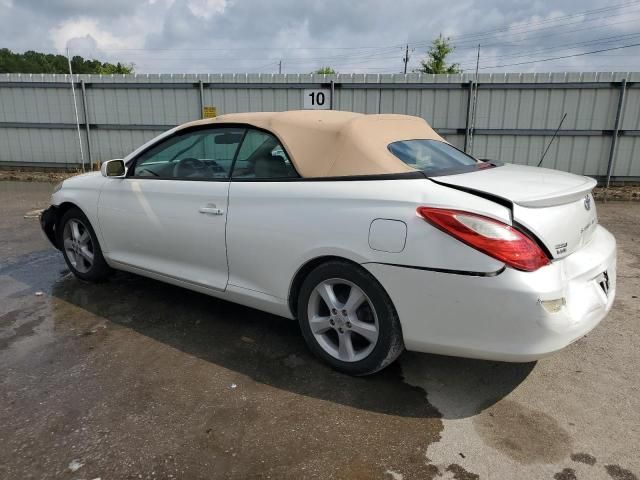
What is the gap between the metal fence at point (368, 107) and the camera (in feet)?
33.4

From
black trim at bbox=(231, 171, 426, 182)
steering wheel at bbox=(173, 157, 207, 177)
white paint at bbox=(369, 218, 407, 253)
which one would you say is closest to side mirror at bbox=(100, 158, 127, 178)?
steering wheel at bbox=(173, 157, 207, 177)

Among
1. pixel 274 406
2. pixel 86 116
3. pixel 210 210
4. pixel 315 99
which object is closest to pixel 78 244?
pixel 210 210

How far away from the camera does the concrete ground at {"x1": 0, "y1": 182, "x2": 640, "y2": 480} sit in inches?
87.9

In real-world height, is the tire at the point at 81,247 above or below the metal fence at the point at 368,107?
below

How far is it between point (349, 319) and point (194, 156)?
1.79 meters

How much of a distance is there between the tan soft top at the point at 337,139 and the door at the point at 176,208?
37 cm

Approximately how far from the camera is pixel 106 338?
138 inches

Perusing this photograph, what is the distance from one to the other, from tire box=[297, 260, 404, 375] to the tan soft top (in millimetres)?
588

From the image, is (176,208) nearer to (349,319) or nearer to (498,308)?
(349,319)

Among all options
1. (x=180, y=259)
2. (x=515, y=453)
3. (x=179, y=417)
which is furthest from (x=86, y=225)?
(x=515, y=453)

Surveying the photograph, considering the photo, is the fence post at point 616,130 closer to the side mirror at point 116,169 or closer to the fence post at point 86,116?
the side mirror at point 116,169

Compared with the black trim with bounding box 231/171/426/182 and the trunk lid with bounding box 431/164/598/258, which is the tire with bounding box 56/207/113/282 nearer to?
the black trim with bounding box 231/171/426/182

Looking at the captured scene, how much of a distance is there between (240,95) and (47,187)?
4793 mm

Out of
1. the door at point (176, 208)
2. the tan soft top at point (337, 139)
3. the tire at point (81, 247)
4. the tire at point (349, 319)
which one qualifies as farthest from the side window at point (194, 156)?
the tire at point (349, 319)
